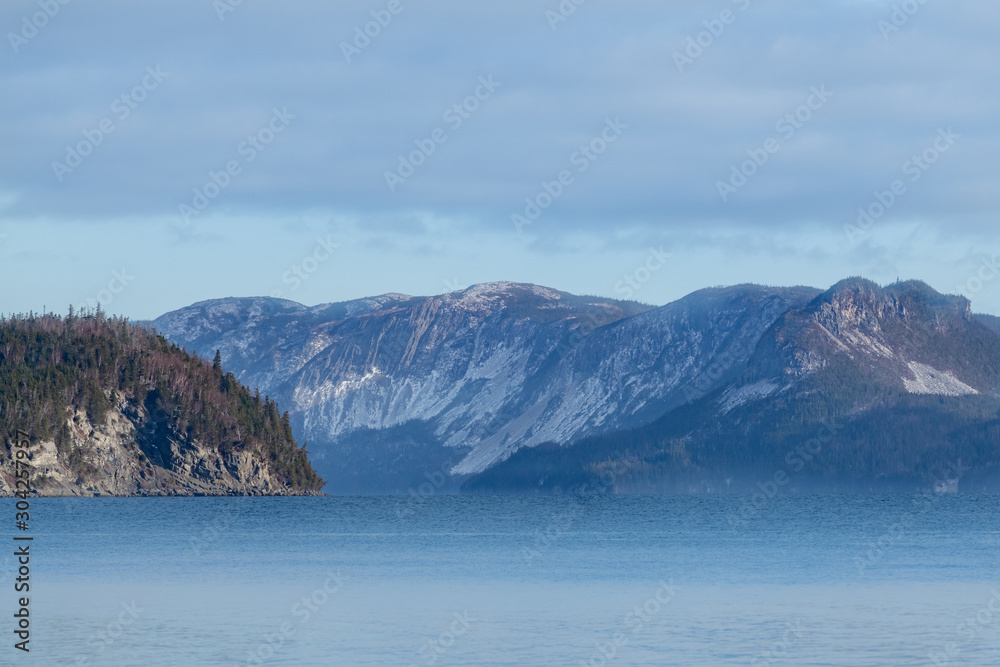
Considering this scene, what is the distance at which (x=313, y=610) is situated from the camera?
215ft

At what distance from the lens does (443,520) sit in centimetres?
18062

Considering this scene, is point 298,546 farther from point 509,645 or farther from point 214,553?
point 509,645

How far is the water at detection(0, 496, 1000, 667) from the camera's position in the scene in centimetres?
5259

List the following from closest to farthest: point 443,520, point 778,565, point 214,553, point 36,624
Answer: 1. point 36,624
2. point 778,565
3. point 214,553
4. point 443,520

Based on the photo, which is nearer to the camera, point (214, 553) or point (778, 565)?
point (778, 565)

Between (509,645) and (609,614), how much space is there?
10.8m

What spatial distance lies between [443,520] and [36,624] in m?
122

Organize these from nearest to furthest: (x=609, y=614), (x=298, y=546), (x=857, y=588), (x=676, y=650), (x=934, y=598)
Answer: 1. (x=676, y=650)
2. (x=609, y=614)
3. (x=934, y=598)
4. (x=857, y=588)
5. (x=298, y=546)

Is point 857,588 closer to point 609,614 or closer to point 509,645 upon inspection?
point 609,614

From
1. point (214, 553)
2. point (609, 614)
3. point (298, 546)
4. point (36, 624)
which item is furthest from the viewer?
point (298, 546)

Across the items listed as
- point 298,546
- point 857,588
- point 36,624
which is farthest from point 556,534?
point 36,624

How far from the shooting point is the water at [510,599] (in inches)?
2071

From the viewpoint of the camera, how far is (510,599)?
70812mm

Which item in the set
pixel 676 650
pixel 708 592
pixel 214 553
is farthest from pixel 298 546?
pixel 676 650
